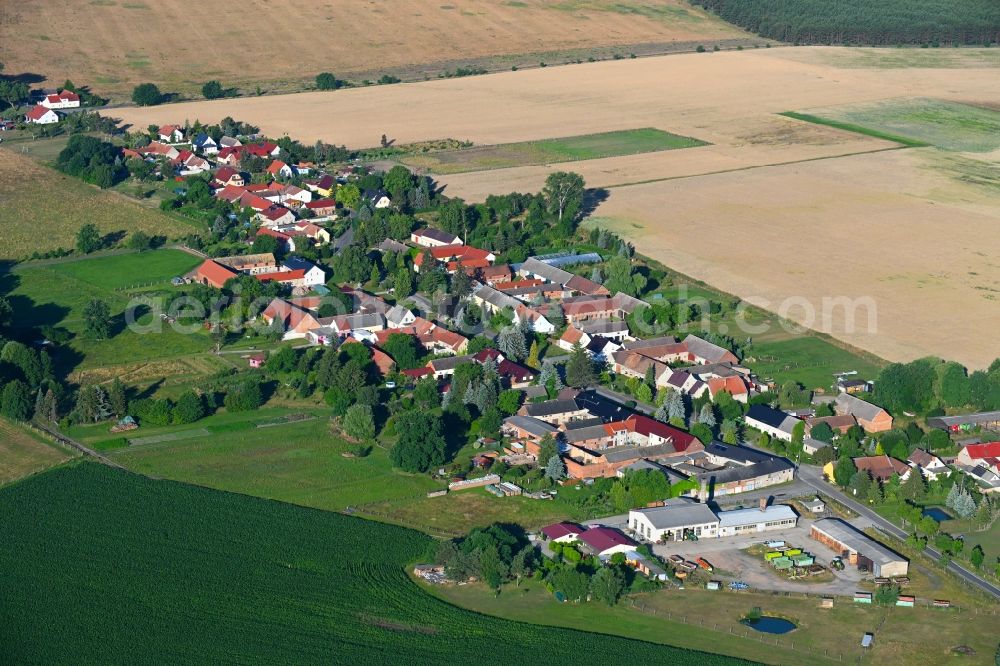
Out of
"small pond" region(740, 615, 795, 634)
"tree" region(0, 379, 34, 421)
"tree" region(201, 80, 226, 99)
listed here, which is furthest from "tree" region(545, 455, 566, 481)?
"tree" region(201, 80, 226, 99)

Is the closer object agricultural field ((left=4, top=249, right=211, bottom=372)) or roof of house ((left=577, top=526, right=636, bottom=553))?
roof of house ((left=577, top=526, right=636, bottom=553))

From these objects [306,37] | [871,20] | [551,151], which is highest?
[871,20]

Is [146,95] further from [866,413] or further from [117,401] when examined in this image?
[866,413]

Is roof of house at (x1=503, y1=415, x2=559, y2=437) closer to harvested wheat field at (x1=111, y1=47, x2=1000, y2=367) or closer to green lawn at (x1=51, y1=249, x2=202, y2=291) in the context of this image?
harvested wheat field at (x1=111, y1=47, x2=1000, y2=367)

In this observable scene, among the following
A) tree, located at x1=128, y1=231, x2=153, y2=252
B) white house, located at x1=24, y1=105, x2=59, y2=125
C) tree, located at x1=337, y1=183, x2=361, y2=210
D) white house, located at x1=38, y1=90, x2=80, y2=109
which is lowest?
tree, located at x1=128, y1=231, x2=153, y2=252

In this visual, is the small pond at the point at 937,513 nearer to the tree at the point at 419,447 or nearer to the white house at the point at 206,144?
the tree at the point at 419,447

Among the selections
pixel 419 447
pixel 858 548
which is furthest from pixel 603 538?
pixel 419 447

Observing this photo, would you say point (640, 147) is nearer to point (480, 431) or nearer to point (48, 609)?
point (480, 431)

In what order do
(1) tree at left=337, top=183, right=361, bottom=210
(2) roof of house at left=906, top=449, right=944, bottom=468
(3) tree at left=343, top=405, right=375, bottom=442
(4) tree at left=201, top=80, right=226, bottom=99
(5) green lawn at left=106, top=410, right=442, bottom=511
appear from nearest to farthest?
(5) green lawn at left=106, top=410, right=442, bottom=511, (2) roof of house at left=906, top=449, right=944, bottom=468, (3) tree at left=343, top=405, right=375, bottom=442, (1) tree at left=337, top=183, right=361, bottom=210, (4) tree at left=201, top=80, right=226, bottom=99
